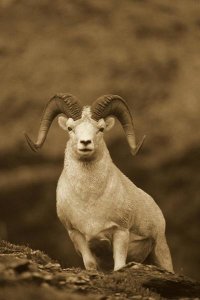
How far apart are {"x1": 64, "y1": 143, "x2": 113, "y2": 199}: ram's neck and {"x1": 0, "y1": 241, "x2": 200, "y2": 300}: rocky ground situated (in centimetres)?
99

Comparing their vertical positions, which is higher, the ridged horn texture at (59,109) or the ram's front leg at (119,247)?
the ridged horn texture at (59,109)

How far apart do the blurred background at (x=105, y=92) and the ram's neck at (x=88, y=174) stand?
392cm

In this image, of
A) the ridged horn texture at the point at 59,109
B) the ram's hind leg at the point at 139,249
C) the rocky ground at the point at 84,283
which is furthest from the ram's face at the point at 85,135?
the rocky ground at the point at 84,283

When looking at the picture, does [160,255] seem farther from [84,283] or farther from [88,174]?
[84,283]

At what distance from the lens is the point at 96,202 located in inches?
518

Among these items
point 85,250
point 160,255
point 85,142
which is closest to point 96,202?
point 85,250

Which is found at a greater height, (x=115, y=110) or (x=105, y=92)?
(x=105, y=92)

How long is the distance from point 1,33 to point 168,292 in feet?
24.1

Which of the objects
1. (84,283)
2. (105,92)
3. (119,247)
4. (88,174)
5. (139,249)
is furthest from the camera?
(105,92)

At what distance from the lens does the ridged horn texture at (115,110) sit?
13.4 m

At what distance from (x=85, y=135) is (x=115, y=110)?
0.93 m

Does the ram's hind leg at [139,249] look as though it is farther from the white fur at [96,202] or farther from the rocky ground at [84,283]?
the rocky ground at [84,283]

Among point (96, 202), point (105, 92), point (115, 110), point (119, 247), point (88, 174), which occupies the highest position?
point (105, 92)

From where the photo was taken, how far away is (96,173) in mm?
13352
